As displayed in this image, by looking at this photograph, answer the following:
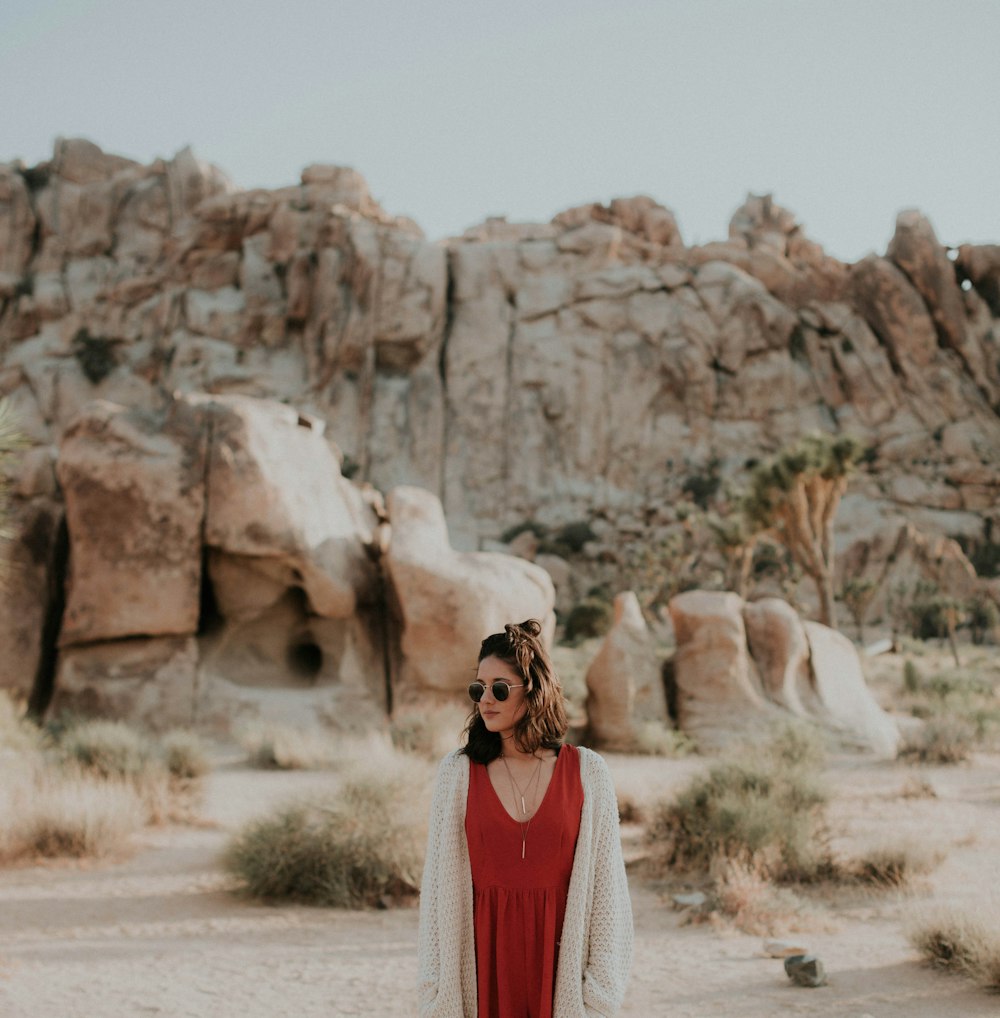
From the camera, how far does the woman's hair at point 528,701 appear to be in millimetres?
2791

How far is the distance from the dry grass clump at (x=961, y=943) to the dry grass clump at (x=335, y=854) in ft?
10.9

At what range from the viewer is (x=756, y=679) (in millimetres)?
15203

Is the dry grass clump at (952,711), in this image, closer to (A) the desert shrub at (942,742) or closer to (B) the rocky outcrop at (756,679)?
(A) the desert shrub at (942,742)

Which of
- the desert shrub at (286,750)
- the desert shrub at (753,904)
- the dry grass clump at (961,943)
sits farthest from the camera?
the desert shrub at (286,750)

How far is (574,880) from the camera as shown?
2.69 metres

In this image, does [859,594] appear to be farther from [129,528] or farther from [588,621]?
[129,528]

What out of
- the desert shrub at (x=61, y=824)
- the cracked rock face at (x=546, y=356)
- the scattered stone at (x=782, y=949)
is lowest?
the scattered stone at (x=782, y=949)

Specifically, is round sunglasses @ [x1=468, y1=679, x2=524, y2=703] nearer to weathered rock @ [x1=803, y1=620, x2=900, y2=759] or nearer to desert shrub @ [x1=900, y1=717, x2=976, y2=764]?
desert shrub @ [x1=900, y1=717, x2=976, y2=764]

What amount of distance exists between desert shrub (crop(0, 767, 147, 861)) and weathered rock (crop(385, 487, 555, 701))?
20.9 ft

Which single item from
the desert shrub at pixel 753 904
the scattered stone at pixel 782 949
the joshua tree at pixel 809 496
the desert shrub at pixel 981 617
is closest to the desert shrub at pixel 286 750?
the desert shrub at pixel 753 904

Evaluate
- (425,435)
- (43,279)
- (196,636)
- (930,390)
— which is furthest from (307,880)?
(43,279)

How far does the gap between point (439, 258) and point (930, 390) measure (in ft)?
→ 79.1

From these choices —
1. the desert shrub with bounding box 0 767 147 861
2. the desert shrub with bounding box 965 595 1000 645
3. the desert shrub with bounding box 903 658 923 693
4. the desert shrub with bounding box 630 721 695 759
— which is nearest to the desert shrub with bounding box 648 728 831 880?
the desert shrub with bounding box 0 767 147 861

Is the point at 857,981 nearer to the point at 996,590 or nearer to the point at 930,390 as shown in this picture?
the point at 996,590
